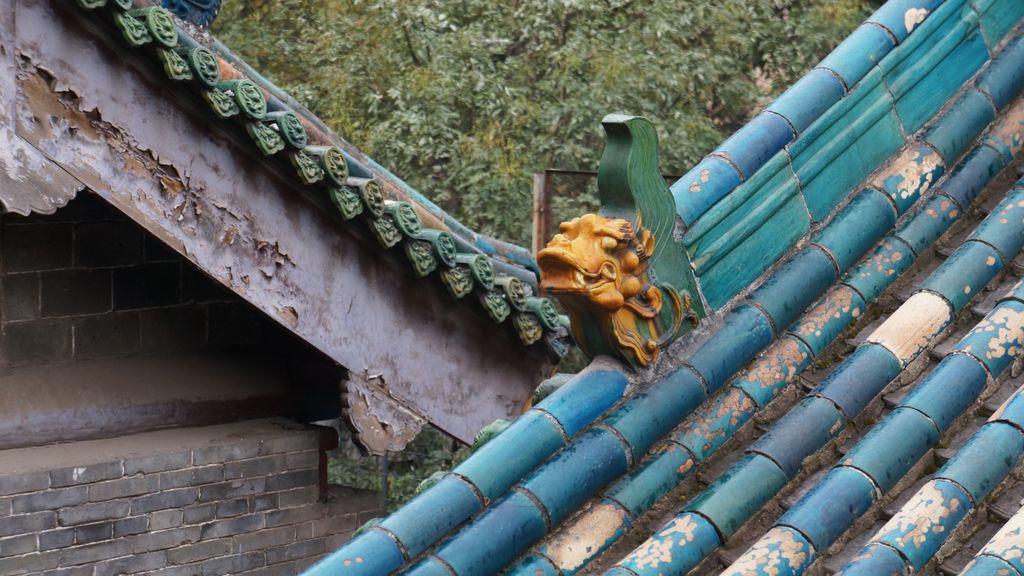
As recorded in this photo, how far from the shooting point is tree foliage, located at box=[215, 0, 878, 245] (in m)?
11.2

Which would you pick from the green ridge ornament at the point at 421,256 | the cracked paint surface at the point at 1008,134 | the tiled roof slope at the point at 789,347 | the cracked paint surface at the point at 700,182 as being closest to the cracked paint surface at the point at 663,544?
the tiled roof slope at the point at 789,347

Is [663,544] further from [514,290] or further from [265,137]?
[514,290]

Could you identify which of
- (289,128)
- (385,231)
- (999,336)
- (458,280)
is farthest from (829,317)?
(458,280)

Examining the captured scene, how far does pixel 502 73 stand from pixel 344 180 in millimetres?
5548

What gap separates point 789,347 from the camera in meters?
3.96

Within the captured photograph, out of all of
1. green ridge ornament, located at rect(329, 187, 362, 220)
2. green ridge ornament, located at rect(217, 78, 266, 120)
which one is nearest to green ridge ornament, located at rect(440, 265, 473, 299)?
green ridge ornament, located at rect(329, 187, 362, 220)

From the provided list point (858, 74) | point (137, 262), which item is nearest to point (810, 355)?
point (858, 74)

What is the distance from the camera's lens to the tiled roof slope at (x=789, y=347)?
352 centimetres

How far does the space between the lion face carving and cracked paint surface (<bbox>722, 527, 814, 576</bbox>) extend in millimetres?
530

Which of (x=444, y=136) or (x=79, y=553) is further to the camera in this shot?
(x=444, y=136)

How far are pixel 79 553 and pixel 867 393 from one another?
3929 mm

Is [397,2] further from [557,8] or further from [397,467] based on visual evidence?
[397,467]

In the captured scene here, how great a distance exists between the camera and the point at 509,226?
1116cm

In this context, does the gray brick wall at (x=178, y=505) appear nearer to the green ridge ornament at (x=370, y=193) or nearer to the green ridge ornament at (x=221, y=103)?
the green ridge ornament at (x=370, y=193)
